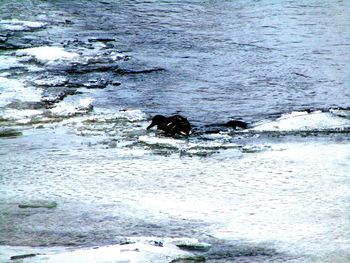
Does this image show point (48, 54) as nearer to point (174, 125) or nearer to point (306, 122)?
point (174, 125)

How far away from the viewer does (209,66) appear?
707 centimetres

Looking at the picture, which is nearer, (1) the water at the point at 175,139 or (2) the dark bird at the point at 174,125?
(1) the water at the point at 175,139

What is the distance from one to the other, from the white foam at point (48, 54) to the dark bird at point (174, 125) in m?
2.29

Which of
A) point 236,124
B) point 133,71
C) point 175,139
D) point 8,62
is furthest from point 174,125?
point 8,62

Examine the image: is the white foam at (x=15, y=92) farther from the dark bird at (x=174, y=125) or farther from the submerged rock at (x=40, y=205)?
the submerged rock at (x=40, y=205)

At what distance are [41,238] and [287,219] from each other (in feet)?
3.42

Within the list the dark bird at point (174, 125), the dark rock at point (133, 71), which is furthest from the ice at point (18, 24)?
the dark bird at point (174, 125)

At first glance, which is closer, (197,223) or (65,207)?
(197,223)

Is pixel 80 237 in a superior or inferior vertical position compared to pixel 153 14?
inferior

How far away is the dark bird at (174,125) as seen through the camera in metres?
5.08

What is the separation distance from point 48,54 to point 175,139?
9.04 ft

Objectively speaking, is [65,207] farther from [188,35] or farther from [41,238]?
[188,35]

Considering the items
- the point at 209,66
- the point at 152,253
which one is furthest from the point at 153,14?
the point at 152,253

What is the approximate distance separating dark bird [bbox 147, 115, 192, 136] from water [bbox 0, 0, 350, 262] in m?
0.07
